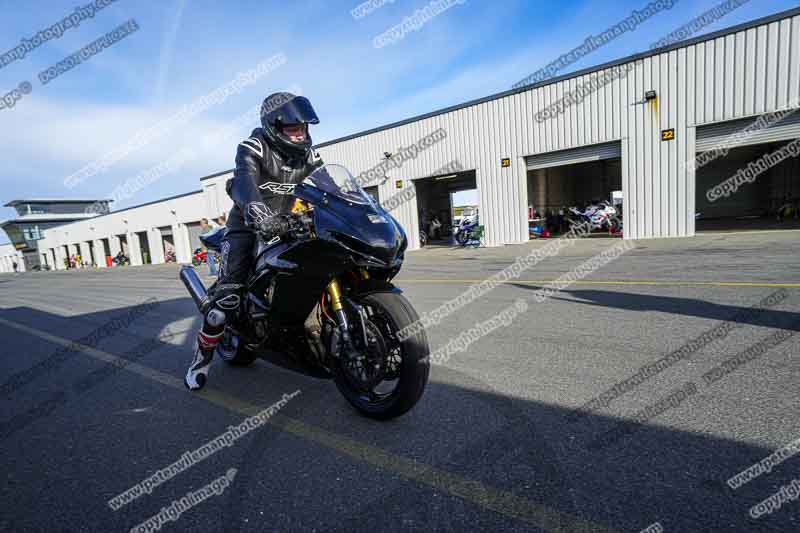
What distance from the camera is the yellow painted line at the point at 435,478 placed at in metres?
1.56

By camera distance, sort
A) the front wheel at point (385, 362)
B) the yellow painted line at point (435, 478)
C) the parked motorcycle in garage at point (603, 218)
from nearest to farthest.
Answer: the yellow painted line at point (435, 478), the front wheel at point (385, 362), the parked motorcycle in garage at point (603, 218)

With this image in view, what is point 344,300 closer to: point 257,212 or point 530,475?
point 257,212

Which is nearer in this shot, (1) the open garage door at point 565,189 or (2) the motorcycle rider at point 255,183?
(2) the motorcycle rider at point 255,183

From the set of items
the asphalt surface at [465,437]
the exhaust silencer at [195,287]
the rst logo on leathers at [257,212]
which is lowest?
the asphalt surface at [465,437]

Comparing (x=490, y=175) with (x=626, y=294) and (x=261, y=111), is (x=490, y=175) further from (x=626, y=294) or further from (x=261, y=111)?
(x=261, y=111)

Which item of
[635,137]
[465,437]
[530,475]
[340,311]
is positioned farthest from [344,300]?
[635,137]

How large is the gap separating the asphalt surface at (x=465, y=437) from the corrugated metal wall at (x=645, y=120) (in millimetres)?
10177

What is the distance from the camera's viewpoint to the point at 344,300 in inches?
101

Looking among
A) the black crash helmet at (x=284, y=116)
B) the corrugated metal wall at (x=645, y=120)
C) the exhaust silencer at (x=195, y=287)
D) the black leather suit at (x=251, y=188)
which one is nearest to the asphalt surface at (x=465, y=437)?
the exhaust silencer at (x=195, y=287)

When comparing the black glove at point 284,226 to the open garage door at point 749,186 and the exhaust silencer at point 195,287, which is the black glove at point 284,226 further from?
the open garage door at point 749,186

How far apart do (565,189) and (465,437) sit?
2874 centimetres

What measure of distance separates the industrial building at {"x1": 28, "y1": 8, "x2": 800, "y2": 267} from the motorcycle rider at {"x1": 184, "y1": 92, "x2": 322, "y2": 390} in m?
13.9

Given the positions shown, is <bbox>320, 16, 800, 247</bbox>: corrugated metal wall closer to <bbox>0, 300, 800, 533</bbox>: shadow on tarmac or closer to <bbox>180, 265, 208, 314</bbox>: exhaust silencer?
<bbox>0, 300, 800, 533</bbox>: shadow on tarmac

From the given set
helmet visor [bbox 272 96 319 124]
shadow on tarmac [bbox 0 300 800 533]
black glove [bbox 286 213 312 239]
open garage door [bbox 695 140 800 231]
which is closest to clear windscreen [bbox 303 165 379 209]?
black glove [bbox 286 213 312 239]
